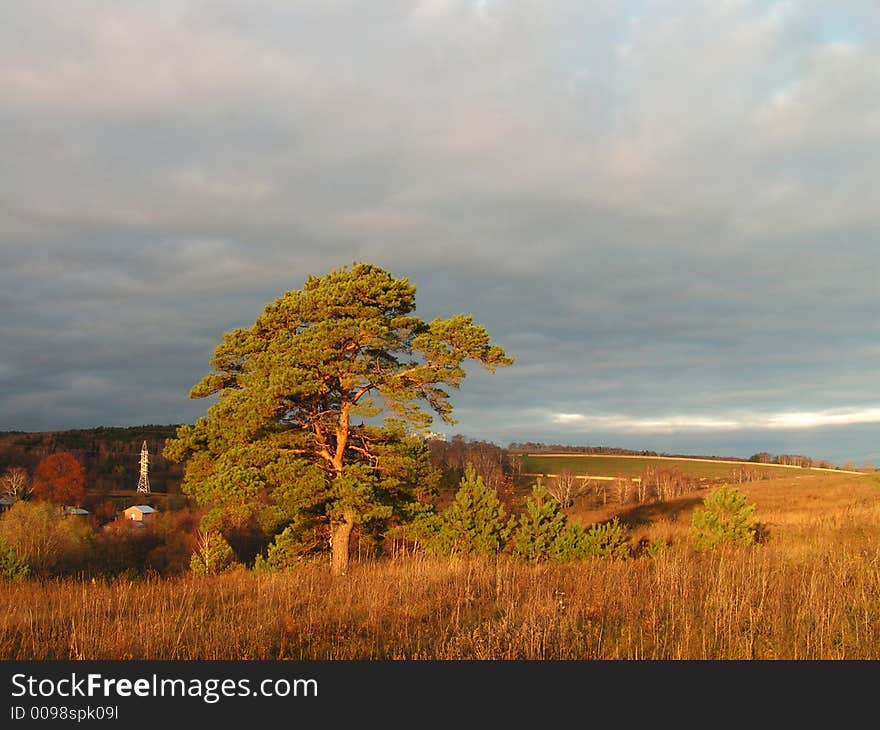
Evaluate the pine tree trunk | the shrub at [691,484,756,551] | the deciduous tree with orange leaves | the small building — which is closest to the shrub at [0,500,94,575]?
the small building

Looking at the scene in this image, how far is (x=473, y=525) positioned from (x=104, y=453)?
18413 centimetres

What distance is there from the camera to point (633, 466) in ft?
370

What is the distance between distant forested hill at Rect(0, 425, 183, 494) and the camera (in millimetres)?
151875

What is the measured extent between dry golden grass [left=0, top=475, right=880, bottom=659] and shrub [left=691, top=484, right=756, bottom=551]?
3.38 meters

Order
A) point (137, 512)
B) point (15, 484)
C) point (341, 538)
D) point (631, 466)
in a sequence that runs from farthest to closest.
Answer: point (15, 484) < point (631, 466) < point (137, 512) < point (341, 538)

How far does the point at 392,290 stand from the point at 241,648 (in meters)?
14.3

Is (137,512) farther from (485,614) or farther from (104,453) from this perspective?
(485,614)

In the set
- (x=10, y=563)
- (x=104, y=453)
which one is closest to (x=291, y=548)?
(x=10, y=563)

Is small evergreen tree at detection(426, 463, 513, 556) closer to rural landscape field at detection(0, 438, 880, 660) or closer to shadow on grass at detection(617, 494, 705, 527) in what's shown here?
rural landscape field at detection(0, 438, 880, 660)

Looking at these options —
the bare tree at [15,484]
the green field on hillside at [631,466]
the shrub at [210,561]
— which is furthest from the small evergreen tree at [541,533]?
the bare tree at [15,484]

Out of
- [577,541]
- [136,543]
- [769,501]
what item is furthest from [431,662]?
[136,543]

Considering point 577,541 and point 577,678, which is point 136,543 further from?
point 577,678

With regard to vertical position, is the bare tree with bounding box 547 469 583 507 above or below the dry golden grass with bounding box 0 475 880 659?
below

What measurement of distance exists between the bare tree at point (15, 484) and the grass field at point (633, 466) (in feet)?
317
